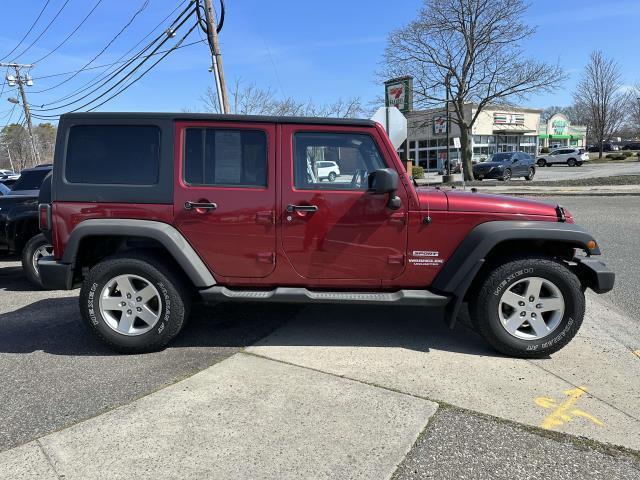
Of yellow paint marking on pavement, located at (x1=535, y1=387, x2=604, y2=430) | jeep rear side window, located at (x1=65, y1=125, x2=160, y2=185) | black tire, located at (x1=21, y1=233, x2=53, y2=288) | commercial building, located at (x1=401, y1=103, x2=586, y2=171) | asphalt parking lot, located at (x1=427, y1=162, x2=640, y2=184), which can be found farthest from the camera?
commercial building, located at (x1=401, y1=103, x2=586, y2=171)

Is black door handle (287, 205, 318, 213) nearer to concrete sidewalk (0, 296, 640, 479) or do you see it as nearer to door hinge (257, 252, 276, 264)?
door hinge (257, 252, 276, 264)

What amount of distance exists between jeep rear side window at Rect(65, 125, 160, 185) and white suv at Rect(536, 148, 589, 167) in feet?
168

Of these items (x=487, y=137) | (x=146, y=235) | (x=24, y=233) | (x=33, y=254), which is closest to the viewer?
(x=146, y=235)

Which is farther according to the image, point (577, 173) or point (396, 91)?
point (577, 173)

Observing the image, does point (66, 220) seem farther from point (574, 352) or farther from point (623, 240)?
point (623, 240)

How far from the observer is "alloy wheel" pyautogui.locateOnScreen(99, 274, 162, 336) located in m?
3.92

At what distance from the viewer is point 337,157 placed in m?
3.91

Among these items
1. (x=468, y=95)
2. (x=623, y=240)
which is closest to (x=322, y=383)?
(x=623, y=240)

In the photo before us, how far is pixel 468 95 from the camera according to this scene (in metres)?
33.0

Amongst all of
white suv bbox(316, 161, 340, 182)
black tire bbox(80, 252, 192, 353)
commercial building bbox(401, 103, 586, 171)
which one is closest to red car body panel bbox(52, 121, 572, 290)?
white suv bbox(316, 161, 340, 182)

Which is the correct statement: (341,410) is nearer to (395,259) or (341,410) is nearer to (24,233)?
(395,259)

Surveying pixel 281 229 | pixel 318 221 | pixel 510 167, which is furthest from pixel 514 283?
pixel 510 167

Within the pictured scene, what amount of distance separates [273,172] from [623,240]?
7844 mm

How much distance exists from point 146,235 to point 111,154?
76 cm
